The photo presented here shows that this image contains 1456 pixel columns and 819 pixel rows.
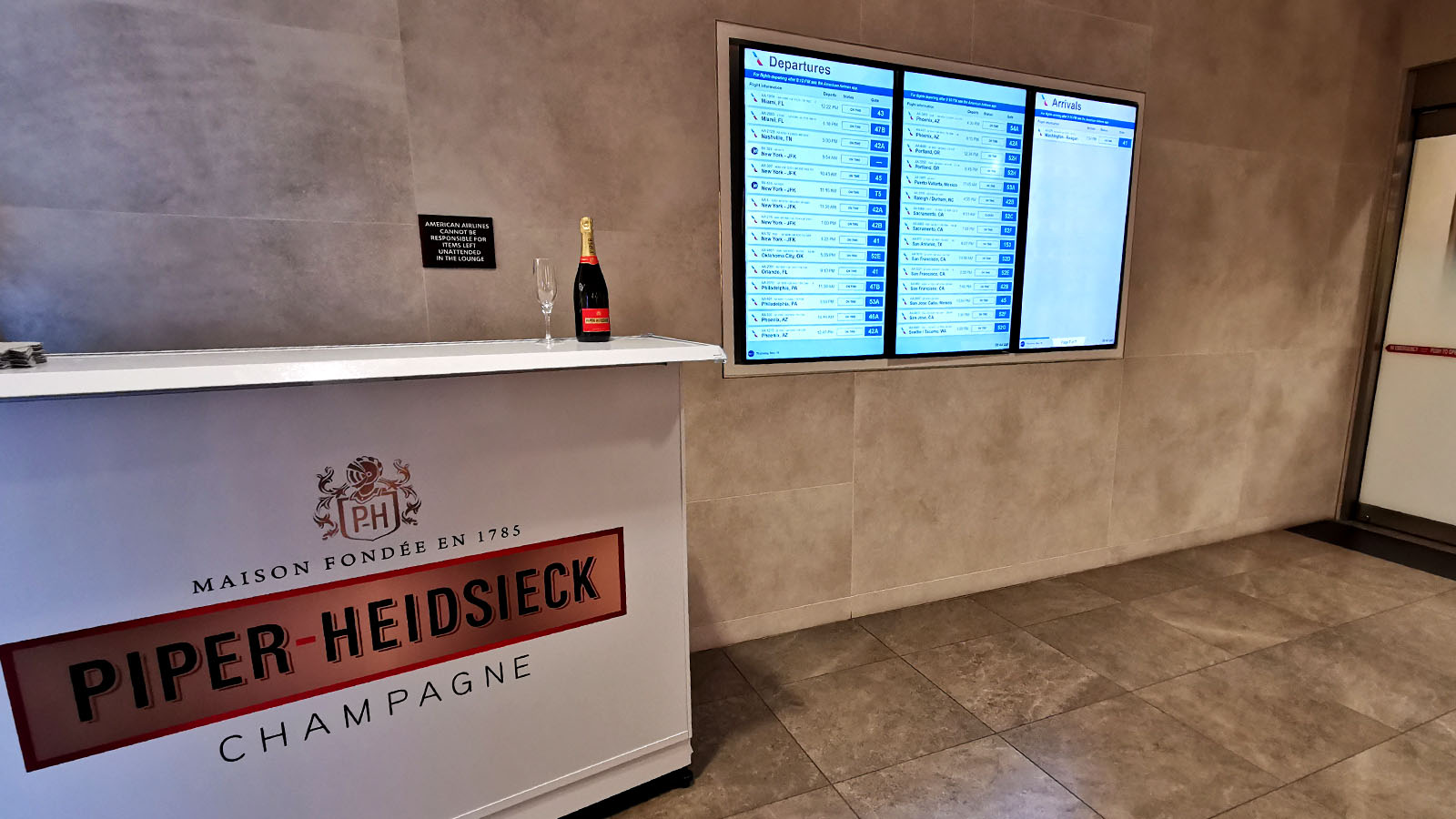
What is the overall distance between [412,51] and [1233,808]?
10.8 feet

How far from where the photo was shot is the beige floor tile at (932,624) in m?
2.72

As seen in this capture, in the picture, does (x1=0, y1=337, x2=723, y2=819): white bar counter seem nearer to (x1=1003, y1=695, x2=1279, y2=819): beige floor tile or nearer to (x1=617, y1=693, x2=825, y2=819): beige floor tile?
(x1=617, y1=693, x2=825, y2=819): beige floor tile

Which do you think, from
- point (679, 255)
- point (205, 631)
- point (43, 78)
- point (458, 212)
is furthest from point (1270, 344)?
point (43, 78)

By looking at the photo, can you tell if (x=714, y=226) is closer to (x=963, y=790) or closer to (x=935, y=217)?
(x=935, y=217)

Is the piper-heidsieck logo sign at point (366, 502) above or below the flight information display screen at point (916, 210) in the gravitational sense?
below

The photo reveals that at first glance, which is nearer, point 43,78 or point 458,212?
point 43,78

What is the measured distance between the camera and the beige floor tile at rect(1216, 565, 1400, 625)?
117 inches

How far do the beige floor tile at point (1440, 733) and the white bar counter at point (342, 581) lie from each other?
8.16 feet

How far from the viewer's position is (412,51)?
1945mm

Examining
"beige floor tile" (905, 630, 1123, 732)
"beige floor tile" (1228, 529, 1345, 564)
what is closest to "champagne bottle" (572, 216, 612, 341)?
"beige floor tile" (905, 630, 1123, 732)

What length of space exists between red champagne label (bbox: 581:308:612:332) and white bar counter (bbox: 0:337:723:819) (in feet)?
0.31

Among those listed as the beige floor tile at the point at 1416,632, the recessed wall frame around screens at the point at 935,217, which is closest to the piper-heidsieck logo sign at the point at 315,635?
the recessed wall frame around screens at the point at 935,217

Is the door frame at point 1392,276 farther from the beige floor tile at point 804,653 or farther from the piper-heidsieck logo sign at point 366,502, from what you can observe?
the piper-heidsieck logo sign at point 366,502

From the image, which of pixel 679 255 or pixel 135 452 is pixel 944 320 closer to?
pixel 679 255
